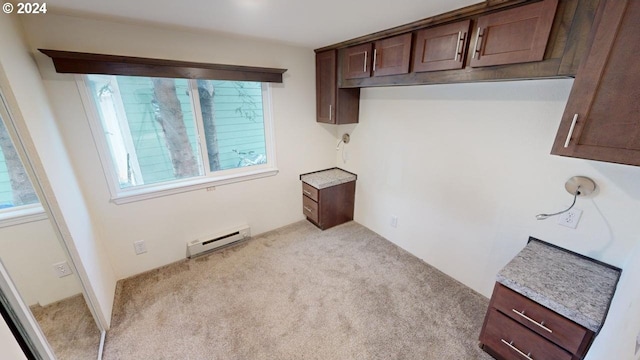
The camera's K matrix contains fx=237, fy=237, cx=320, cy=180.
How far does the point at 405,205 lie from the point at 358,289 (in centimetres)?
101

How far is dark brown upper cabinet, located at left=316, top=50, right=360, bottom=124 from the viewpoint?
2.61 meters

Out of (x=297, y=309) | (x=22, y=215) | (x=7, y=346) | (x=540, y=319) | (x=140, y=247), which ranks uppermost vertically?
(x=22, y=215)

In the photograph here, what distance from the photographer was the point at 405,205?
2564 millimetres

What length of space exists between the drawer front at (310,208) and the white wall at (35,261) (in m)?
2.13

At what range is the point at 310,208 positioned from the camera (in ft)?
10.2

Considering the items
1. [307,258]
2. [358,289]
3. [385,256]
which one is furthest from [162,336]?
[385,256]

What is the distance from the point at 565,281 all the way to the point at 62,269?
2.90 metres

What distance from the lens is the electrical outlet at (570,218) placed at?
145cm

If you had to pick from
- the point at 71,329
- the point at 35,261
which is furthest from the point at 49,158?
the point at 71,329

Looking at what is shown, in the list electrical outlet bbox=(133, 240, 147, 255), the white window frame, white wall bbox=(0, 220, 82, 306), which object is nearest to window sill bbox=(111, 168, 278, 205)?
the white window frame

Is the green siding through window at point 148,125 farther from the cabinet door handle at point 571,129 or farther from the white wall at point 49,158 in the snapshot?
the cabinet door handle at point 571,129

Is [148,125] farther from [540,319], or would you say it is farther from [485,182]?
[540,319]

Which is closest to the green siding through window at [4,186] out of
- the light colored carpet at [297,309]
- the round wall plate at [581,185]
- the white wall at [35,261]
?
the white wall at [35,261]

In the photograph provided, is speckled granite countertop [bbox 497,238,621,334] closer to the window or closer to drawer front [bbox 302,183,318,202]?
drawer front [bbox 302,183,318,202]
